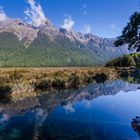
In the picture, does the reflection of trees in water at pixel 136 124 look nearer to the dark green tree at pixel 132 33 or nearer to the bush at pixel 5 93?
the bush at pixel 5 93

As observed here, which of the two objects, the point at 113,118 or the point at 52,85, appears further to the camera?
the point at 52,85

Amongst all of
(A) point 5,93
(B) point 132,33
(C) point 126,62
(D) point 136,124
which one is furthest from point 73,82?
(C) point 126,62

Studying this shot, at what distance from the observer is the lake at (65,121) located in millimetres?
13648

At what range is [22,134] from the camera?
44.9 feet

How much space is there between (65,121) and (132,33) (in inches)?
698

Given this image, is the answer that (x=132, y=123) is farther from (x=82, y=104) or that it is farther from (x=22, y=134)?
(x=82, y=104)

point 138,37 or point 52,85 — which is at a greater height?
Answer: point 138,37

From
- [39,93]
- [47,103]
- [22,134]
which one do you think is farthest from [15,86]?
[22,134]

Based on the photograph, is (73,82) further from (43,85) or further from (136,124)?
(136,124)

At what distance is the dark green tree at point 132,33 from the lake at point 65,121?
993cm

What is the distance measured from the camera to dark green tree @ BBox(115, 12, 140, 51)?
98.7 feet

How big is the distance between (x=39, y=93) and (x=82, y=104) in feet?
18.9

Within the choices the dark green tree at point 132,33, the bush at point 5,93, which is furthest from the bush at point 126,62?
the bush at point 5,93

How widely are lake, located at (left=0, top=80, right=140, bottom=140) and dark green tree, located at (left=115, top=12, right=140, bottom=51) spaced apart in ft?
32.6
